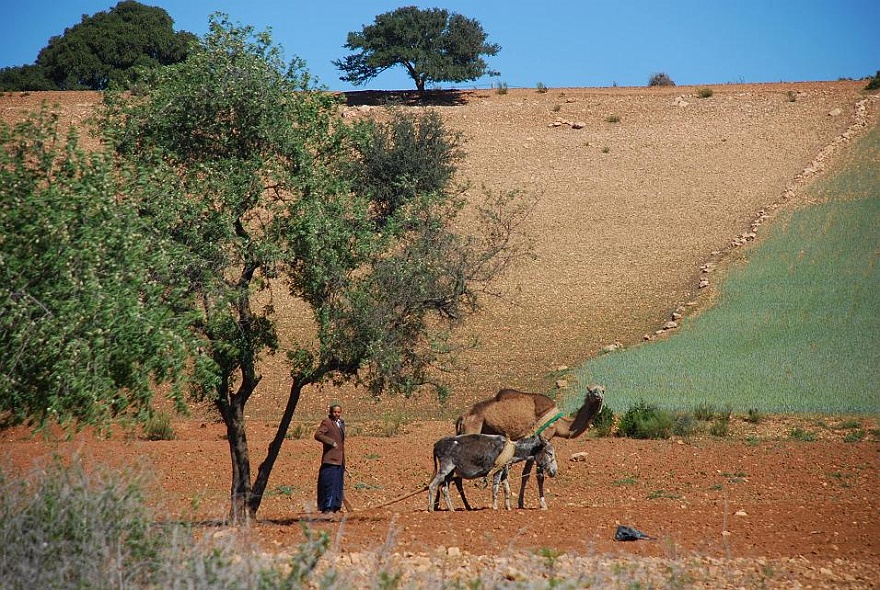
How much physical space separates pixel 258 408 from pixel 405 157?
17862 millimetres

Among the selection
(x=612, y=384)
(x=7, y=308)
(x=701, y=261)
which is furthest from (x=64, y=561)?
(x=701, y=261)

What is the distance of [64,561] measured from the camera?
28.0 ft

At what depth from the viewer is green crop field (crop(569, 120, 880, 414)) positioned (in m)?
28.4

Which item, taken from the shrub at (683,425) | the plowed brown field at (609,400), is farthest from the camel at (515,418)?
the shrub at (683,425)

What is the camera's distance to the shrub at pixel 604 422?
25406 millimetres

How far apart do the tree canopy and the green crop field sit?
34.2m

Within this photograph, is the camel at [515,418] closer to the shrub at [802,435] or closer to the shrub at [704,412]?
the shrub at [802,435]

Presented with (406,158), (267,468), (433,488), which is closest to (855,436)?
(433,488)

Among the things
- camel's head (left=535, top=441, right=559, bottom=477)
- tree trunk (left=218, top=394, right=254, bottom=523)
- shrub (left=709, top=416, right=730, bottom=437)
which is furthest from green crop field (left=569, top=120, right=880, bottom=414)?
tree trunk (left=218, top=394, right=254, bottom=523)

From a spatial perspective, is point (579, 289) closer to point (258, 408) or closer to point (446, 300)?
point (258, 408)

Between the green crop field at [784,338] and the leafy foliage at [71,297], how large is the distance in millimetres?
18725

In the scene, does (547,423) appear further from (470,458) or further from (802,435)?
(802,435)

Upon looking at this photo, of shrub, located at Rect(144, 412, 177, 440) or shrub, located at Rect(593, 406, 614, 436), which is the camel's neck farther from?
shrub, located at Rect(144, 412, 177, 440)

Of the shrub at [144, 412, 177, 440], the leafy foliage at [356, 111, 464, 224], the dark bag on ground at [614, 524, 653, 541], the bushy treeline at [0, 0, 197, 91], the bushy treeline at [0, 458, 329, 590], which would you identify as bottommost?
the shrub at [144, 412, 177, 440]
